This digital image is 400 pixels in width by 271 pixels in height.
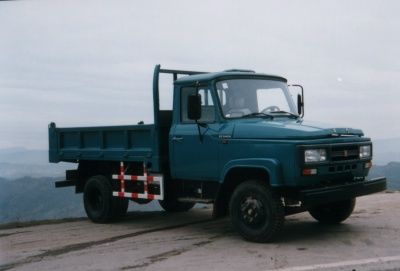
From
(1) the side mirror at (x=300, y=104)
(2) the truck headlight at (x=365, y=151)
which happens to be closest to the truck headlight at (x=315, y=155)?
(2) the truck headlight at (x=365, y=151)

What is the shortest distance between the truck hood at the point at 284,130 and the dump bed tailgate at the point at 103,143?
208 centimetres

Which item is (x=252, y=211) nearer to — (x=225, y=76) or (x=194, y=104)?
(x=194, y=104)

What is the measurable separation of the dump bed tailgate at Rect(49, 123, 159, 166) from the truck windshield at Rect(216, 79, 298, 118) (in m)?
1.67

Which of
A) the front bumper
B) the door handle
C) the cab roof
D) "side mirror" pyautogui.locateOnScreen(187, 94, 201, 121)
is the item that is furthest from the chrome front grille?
the door handle

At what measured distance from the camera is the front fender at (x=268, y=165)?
24.3ft

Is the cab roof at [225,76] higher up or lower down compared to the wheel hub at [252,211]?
higher up

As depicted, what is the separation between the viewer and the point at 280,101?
897 cm

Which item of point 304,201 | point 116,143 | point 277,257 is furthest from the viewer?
point 116,143

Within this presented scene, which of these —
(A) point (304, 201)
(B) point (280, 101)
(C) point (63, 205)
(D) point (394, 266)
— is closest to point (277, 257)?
(A) point (304, 201)

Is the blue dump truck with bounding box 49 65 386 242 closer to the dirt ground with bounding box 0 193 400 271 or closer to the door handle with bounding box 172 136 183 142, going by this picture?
the door handle with bounding box 172 136 183 142

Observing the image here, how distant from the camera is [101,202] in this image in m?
10.8

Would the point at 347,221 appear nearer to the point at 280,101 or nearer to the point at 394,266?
the point at 280,101

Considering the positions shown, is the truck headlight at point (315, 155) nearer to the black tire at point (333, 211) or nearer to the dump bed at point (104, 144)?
the black tire at point (333, 211)

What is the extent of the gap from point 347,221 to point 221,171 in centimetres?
281
